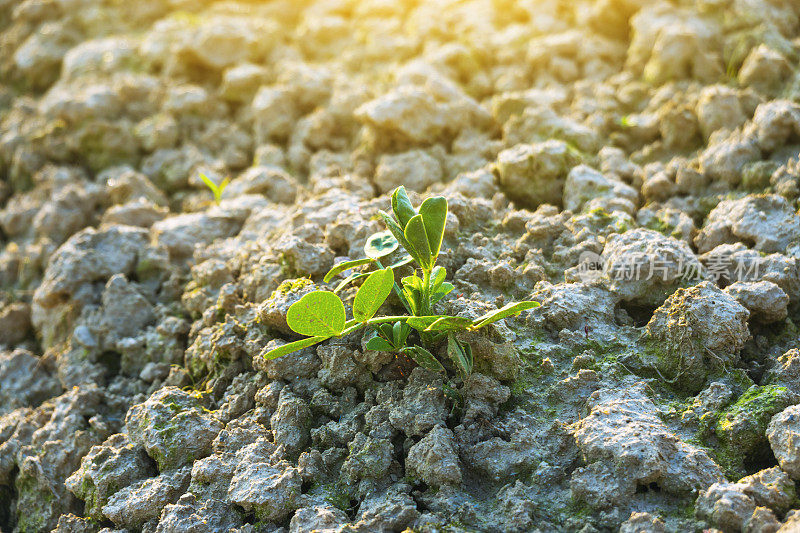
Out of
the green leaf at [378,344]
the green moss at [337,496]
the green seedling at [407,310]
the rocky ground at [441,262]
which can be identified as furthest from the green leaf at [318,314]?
the green moss at [337,496]

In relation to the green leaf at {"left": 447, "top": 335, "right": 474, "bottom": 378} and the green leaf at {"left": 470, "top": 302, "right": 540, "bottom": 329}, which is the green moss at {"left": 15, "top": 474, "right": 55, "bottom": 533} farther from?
the green leaf at {"left": 470, "top": 302, "right": 540, "bottom": 329}

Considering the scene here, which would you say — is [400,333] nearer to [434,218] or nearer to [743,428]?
[434,218]

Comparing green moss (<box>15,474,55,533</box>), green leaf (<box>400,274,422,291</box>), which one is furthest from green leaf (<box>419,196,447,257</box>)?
green moss (<box>15,474,55,533</box>)

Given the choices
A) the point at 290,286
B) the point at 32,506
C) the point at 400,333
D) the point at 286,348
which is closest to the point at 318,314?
the point at 286,348

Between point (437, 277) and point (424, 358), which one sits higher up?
point (437, 277)

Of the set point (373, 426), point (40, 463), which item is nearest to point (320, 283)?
point (373, 426)
